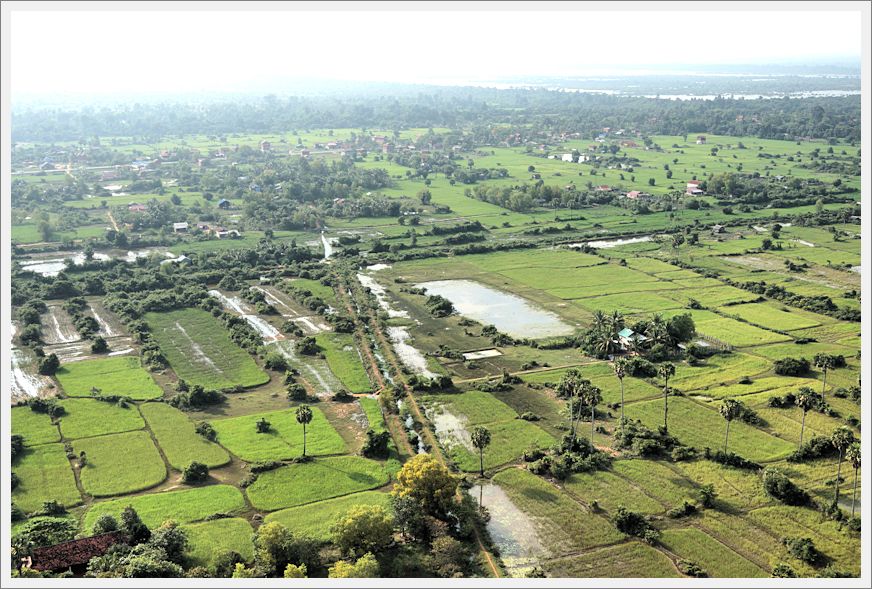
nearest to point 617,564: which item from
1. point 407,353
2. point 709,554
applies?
point 709,554

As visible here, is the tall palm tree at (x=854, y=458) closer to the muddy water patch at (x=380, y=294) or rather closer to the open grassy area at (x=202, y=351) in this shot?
the open grassy area at (x=202, y=351)

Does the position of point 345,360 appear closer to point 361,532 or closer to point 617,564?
point 361,532

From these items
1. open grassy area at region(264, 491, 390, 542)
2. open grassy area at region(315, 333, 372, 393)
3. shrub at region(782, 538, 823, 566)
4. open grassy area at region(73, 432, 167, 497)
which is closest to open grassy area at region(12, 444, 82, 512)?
open grassy area at region(73, 432, 167, 497)

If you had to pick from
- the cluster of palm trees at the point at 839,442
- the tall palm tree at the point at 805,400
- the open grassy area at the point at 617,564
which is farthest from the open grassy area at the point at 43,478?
the tall palm tree at the point at 805,400

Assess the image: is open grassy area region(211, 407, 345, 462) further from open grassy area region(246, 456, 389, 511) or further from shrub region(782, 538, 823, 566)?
shrub region(782, 538, 823, 566)

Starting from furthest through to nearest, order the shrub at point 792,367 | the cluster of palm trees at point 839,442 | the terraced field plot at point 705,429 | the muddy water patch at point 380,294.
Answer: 1. the muddy water patch at point 380,294
2. the shrub at point 792,367
3. the terraced field plot at point 705,429
4. the cluster of palm trees at point 839,442

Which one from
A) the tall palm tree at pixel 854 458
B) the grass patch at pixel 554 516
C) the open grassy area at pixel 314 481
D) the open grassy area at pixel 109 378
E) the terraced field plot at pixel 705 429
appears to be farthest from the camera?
the open grassy area at pixel 109 378

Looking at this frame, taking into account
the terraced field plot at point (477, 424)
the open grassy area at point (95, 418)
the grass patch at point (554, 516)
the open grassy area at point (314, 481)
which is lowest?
the grass patch at point (554, 516)
